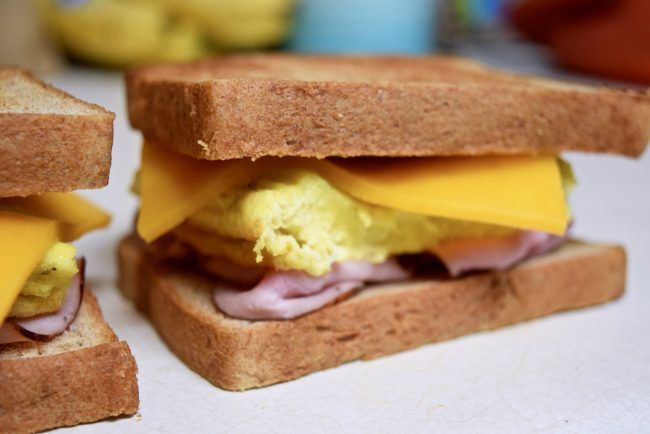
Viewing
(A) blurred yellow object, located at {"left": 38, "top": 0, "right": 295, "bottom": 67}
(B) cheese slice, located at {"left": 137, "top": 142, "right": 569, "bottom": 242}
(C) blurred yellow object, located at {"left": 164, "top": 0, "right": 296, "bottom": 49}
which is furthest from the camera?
(C) blurred yellow object, located at {"left": 164, "top": 0, "right": 296, "bottom": 49}

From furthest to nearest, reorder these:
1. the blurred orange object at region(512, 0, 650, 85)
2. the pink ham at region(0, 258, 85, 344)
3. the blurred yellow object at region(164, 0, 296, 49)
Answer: the blurred yellow object at region(164, 0, 296, 49) → the blurred orange object at region(512, 0, 650, 85) → the pink ham at region(0, 258, 85, 344)

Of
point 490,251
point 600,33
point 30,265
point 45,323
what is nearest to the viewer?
point 30,265

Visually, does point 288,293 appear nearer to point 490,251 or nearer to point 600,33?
point 490,251

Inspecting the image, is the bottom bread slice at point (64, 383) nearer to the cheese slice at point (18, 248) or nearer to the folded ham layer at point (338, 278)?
the cheese slice at point (18, 248)

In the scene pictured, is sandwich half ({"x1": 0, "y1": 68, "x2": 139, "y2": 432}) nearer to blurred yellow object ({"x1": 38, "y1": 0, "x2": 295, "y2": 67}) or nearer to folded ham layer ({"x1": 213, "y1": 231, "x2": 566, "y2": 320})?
folded ham layer ({"x1": 213, "y1": 231, "x2": 566, "y2": 320})

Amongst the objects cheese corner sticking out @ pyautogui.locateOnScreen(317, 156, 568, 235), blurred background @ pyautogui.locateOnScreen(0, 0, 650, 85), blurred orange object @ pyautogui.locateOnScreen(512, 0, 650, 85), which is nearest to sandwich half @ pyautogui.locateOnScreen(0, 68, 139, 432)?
cheese corner sticking out @ pyautogui.locateOnScreen(317, 156, 568, 235)

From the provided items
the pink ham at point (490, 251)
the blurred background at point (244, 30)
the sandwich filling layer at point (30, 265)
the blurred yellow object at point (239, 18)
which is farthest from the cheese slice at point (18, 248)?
the blurred yellow object at point (239, 18)

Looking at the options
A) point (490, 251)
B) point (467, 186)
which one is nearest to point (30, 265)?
point (467, 186)
